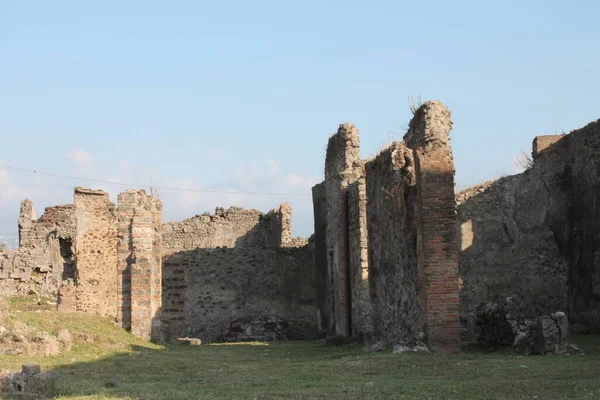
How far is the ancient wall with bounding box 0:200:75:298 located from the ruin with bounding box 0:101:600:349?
6.98 meters

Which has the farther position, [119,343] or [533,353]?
[119,343]

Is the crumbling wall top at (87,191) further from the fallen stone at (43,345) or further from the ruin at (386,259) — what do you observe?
the fallen stone at (43,345)

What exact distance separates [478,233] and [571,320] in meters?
2.57

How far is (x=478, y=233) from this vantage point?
65.9ft

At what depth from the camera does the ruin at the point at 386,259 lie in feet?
47.5

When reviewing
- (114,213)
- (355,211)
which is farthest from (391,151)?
(114,213)

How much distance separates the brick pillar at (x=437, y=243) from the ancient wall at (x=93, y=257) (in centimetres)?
1028

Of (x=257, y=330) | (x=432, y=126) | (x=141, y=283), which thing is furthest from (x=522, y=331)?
(x=257, y=330)

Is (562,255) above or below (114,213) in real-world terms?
below

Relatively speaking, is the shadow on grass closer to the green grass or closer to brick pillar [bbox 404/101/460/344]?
the green grass

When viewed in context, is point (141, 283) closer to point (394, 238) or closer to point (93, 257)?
point (93, 257)

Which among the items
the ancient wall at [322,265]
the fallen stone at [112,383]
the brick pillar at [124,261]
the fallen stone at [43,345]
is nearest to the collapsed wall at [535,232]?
the ancient wall at [322,265]

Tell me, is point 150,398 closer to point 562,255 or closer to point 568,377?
point 568,377

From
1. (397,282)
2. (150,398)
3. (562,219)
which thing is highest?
(562,219)
